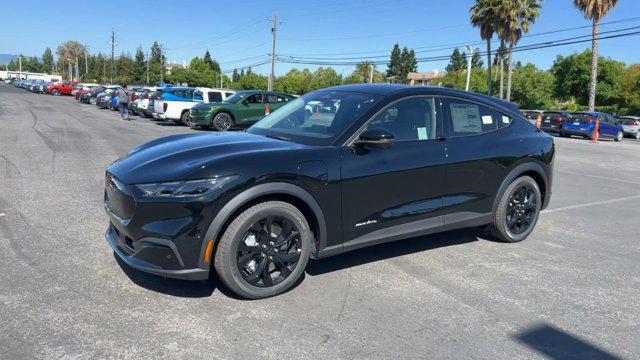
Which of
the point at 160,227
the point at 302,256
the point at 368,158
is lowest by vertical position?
the point at 302,256

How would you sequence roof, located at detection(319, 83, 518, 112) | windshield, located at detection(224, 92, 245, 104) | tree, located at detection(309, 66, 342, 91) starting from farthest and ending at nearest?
tree, located at detection(309, 66, 342, 91) → windshield, located at detection(224, 92, 245, 104) → roof, located at detection(319, 83, 518, 112)

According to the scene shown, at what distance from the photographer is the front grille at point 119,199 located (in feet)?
11.3

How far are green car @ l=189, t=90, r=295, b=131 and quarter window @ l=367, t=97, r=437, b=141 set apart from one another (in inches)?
515

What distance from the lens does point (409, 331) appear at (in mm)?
3307

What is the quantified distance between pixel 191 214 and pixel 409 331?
1.70 metres

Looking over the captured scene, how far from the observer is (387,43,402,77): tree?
12809 cm

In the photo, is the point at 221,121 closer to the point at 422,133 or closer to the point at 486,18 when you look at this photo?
the point at 422,133

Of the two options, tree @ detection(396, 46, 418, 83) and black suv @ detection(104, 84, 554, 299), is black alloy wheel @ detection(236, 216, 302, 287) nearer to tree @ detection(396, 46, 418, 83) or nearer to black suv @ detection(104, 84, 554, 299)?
black suv @ detection(104, 84, 554, 299)

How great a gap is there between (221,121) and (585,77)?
4103cm

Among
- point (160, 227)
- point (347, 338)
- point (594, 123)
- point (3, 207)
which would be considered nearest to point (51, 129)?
point (3, 207)

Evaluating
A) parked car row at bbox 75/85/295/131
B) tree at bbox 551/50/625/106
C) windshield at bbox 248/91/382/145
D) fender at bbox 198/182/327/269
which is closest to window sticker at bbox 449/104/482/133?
windshield at bbox 248/91/382/145

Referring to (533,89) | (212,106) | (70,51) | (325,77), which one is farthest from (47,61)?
(212,106)

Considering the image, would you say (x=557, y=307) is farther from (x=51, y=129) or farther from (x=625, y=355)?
(x=51, y=129)

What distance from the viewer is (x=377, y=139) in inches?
154
